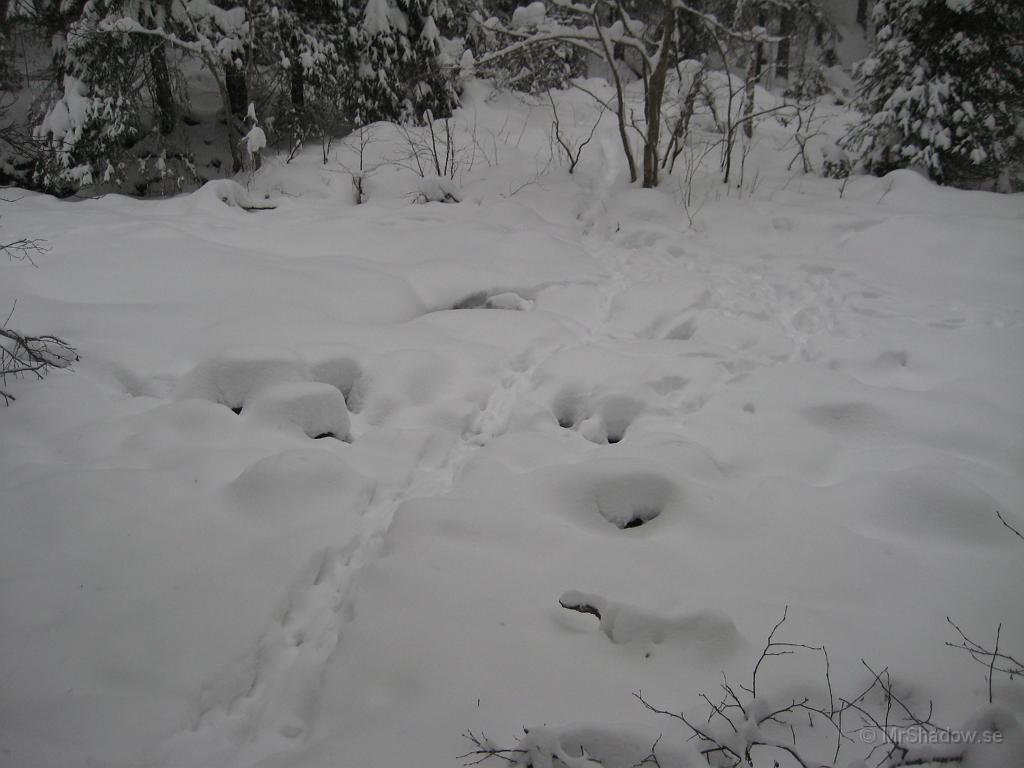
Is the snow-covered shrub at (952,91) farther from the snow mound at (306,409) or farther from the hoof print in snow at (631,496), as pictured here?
the snow mound at (306,409)

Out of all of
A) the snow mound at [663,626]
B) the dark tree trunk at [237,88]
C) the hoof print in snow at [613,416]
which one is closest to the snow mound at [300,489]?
the snow mound at [663,626]

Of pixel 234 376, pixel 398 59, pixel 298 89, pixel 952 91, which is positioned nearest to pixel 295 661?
pixel 234 376

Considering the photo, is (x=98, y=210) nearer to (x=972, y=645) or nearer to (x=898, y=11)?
(x=972, y=645)

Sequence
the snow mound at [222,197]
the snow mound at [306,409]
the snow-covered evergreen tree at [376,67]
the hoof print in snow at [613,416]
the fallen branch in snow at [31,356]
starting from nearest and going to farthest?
the fallen branch in snow at [31,356]
the snow mound at [306,409]
the hoof print in snow at [613,416]
the snow mound at [222,197]
the snow-covered evergreen tree at [376,67]

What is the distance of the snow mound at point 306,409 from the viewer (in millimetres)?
3023

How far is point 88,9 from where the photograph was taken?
25.6ft

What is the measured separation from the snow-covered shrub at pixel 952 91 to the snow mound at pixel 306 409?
26.9 ft

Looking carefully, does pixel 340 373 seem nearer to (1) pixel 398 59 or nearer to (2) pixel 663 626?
(2) pixel 663 626

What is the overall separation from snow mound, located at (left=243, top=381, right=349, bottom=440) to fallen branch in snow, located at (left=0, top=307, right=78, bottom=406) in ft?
3.73

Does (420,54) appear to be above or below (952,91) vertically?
above

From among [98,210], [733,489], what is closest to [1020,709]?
[733,489]

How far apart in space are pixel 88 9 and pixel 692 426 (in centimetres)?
1033

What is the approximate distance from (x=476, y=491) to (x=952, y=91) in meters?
8.53

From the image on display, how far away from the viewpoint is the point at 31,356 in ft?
9.59
